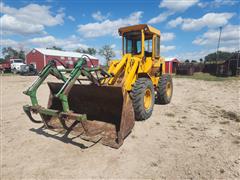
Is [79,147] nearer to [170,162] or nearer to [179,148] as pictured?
[170,162]

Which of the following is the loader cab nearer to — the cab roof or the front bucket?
the cab roof

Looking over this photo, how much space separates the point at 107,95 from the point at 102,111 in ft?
1.77

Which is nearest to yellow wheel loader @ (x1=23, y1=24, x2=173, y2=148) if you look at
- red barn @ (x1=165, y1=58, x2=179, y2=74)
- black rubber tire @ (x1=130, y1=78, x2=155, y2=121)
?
black rubber tire @ (x1=130, y1=78, x2=155, y2=121)

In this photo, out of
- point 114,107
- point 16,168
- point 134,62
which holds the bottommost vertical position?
point 16,168

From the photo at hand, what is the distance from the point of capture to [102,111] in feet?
14.6

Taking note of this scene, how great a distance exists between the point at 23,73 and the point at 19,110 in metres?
20.8

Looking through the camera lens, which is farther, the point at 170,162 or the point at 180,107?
the point at 180,107

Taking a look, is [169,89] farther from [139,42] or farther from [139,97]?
[139,97]

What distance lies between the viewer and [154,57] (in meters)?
6.11

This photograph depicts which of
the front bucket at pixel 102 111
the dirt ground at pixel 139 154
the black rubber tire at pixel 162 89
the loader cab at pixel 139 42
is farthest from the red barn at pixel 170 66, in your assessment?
the front bucket at pixel 102 111

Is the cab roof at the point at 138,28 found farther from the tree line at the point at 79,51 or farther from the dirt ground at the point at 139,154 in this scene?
the tree line at the point at 79,51

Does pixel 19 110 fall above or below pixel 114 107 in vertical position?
below

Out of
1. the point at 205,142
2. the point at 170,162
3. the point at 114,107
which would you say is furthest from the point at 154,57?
the point at 170,162

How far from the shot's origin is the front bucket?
3.61 metres
